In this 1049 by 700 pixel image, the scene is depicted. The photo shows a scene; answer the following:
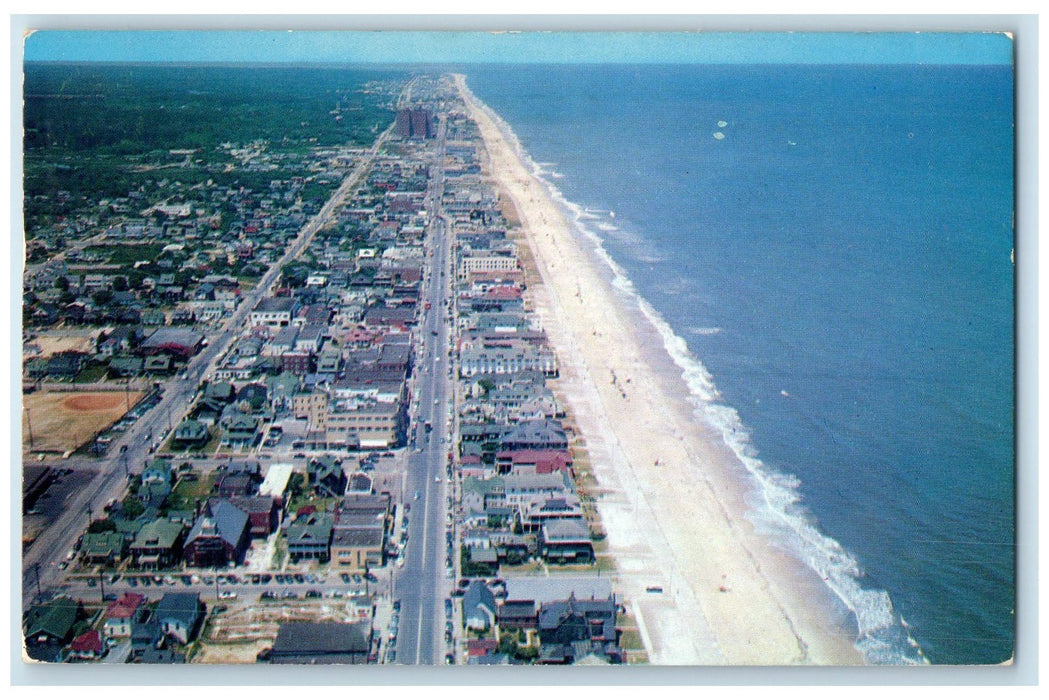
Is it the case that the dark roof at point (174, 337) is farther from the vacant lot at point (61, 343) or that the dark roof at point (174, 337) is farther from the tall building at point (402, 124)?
the tall building at point (402, 124)

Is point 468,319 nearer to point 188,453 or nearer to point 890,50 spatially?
point 188,453

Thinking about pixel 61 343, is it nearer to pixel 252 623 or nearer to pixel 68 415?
pixel 68 415

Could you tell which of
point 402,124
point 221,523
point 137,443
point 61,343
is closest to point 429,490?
point 221,523

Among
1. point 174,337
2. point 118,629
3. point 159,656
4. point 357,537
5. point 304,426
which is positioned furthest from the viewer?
point 174,337

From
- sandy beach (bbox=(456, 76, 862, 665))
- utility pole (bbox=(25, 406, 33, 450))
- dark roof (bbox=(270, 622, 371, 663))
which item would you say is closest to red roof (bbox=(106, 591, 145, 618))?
dark roof (bbox=(270, 622, 371, 663))

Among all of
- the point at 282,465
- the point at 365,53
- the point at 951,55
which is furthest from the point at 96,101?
the point at 951,55

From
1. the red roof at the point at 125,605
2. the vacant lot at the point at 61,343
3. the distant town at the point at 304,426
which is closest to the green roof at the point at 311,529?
the distant town at the point at 304,426

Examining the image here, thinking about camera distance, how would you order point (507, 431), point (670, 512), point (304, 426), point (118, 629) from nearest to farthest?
1. point (118, 629)
2. point (670, 512)
3. point (507, 431)
4. point (304, 426)
